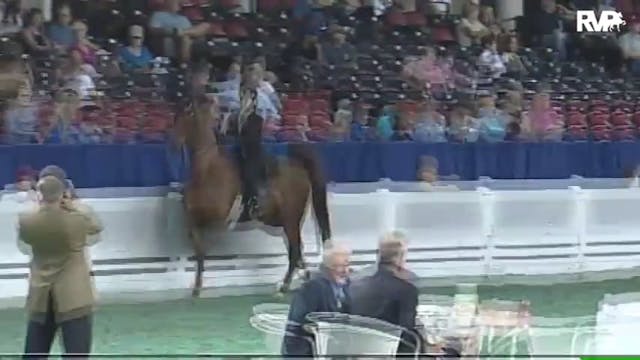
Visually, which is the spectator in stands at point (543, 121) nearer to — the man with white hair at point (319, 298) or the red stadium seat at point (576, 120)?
the red stadium seat at point (576, 120)

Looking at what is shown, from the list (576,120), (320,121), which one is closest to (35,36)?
(320,121)

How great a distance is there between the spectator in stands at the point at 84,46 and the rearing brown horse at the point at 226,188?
4.08 metres

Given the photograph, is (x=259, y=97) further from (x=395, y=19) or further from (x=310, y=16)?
(x=395, y=19)

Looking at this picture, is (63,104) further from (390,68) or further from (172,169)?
(390,68)

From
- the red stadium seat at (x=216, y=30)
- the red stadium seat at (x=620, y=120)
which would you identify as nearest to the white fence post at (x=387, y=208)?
the red stadium seat at (x=216, y=30)

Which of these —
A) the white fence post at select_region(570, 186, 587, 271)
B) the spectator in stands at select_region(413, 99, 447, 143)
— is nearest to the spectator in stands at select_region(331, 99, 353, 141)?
the spectator in stands at select_region(413, 99, 447, 143)

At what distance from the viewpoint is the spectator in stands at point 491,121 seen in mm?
18953

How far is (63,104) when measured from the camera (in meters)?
16.1

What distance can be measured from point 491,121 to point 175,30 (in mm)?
4982

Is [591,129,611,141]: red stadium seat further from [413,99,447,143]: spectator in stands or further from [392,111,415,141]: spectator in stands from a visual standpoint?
[392,111,415,141]: spectator in stands

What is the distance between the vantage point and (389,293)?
25.4ft

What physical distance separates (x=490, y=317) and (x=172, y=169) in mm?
8330

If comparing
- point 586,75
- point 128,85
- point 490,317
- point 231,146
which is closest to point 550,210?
point 231,146

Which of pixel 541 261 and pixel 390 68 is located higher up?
pixel 390 68
